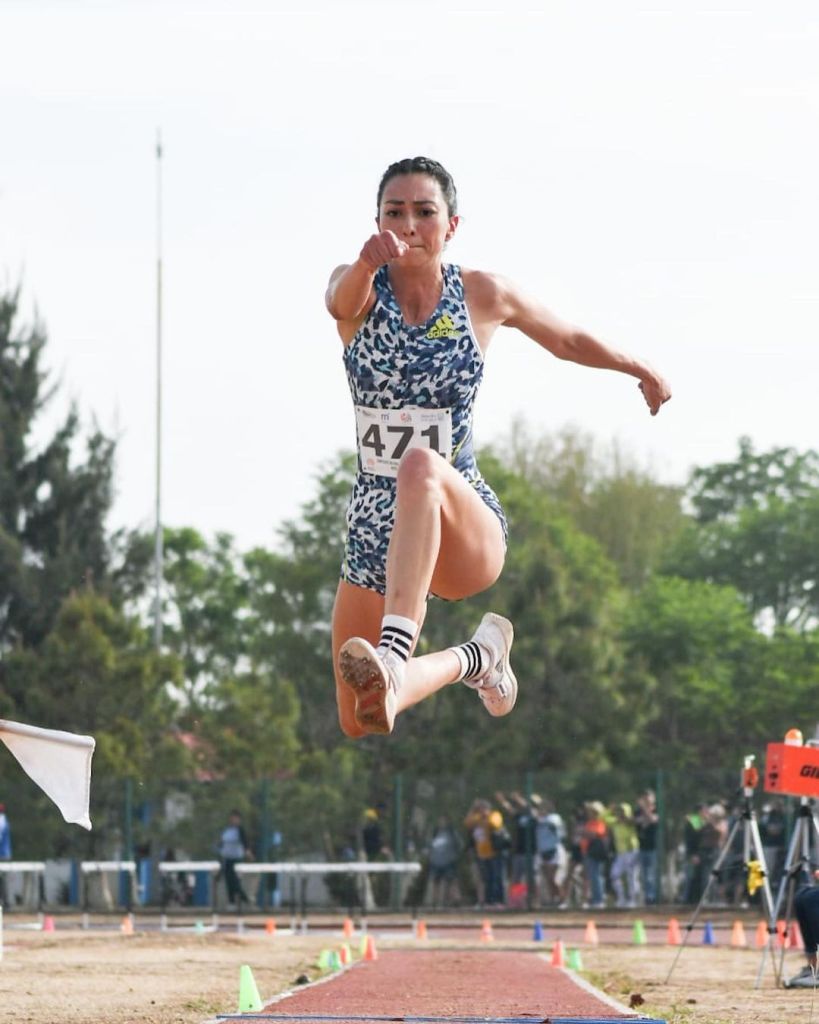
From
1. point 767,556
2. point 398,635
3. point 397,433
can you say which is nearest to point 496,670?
point 398,635

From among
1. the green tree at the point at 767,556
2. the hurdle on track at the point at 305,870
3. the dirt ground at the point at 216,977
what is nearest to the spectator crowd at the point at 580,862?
the hurdle on track at the point at 305,870

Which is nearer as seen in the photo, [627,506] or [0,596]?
[0,596]

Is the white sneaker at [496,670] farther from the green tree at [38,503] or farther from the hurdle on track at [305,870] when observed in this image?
the green tree at [38,503]

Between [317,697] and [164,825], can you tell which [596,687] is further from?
[164,825]

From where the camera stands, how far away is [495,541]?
7898 mm

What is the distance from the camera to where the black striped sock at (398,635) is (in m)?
7.40

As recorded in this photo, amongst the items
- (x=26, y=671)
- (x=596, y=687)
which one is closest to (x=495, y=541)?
(x=26, y=671)

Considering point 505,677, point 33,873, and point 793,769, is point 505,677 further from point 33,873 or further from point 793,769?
point 33,873

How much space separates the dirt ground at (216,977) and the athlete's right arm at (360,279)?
3387 millimetres

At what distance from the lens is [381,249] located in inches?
284

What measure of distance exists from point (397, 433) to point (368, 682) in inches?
44.7

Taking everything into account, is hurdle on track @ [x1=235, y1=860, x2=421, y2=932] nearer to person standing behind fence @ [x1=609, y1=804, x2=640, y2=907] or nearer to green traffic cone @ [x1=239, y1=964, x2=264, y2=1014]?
person standing behind fence @ [x1=609, y1=804, x2=640, y2=907]

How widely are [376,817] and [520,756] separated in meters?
11.6

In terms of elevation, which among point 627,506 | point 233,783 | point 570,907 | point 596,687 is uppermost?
point 627,506
